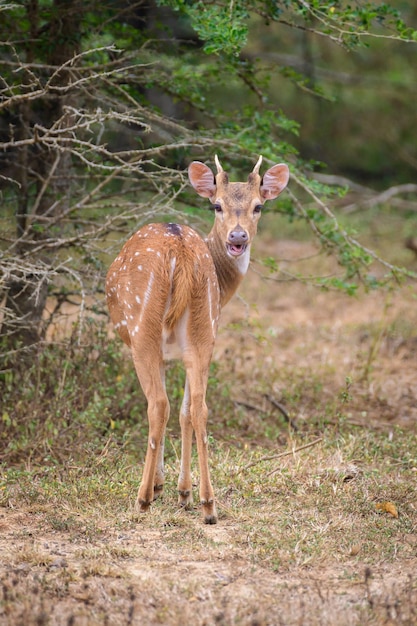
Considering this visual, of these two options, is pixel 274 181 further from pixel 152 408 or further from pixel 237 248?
pixel 152 408

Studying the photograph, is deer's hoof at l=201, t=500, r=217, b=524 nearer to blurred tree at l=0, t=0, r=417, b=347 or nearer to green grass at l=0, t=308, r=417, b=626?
green grass at l=0, t=308, r=417, b=626

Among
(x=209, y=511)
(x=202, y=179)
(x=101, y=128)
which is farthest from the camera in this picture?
→ (x=101, y=128)

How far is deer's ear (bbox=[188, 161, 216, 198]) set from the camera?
650 centimetres

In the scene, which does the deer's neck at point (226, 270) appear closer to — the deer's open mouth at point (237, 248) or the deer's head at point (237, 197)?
the deer's head at point (237, 197)

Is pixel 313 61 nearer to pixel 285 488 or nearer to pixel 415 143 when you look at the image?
pixel 415 143

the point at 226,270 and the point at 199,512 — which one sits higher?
the point at 226,270

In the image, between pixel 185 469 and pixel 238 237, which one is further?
pixel 238 237

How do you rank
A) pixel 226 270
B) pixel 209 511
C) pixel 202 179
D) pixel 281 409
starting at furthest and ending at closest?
pixel 281 409 < pixel 202 179 < pixel 226 270 < pixel 209 511

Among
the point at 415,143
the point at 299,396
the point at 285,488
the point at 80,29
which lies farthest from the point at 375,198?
→ the point at 285,488

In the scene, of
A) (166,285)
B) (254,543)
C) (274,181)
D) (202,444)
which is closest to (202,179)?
(274,181)

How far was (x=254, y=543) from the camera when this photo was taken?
16.4 ft

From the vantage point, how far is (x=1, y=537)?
5.10m

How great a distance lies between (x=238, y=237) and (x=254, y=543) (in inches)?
77.7

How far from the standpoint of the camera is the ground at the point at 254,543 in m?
4.17
